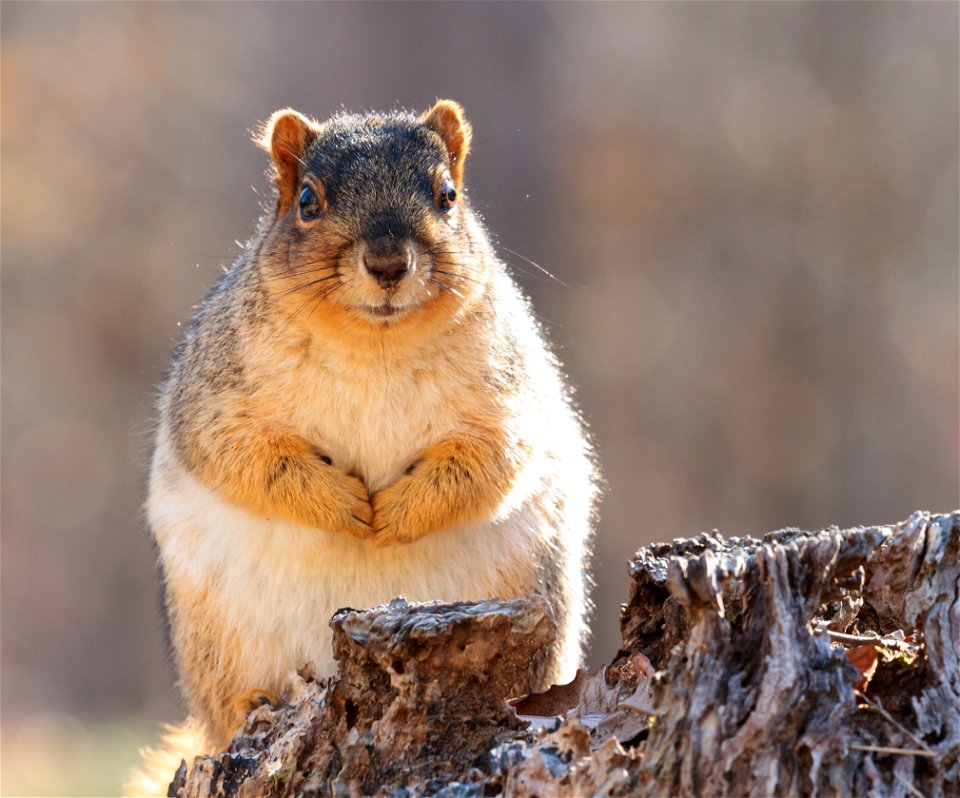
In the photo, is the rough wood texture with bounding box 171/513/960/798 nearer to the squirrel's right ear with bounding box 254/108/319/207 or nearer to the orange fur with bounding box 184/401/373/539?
the orange fur with bounding box 184/401/373/539

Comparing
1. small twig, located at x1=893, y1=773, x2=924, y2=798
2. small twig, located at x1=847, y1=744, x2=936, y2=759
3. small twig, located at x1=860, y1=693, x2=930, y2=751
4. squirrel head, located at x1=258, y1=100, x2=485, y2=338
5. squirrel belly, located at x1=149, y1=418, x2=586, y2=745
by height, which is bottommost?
small twig, located at x1=893, y1=773, x2=924, y2=798

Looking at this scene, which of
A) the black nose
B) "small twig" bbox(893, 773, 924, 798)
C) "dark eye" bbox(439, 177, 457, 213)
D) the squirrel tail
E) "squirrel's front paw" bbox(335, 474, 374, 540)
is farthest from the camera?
the squirrel tail

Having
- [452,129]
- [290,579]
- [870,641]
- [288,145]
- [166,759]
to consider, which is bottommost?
[870,641]

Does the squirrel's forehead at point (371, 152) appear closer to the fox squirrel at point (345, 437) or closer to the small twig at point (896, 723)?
the fox squirrel at point (345, 437)

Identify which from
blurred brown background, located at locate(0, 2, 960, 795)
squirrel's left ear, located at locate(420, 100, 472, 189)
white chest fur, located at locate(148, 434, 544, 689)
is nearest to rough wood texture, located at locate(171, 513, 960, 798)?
white chest fur, located at locate(148, 434, 544, 689)

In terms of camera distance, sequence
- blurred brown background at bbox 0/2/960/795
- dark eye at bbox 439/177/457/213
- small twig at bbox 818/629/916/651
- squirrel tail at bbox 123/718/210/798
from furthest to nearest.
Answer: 1. blurred brown background at bbox 0/2/960/795
2. squirrel tail at bbox 123/718/210/798
3. dark eye at bbox 439/177/457/213
4. small twig at bbox 818/629/916/651

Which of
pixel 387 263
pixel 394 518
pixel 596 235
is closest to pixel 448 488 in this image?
pixel 394 518

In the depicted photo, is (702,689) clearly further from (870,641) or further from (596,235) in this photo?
(596,235)

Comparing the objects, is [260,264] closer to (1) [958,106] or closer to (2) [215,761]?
(2) [215,761]
